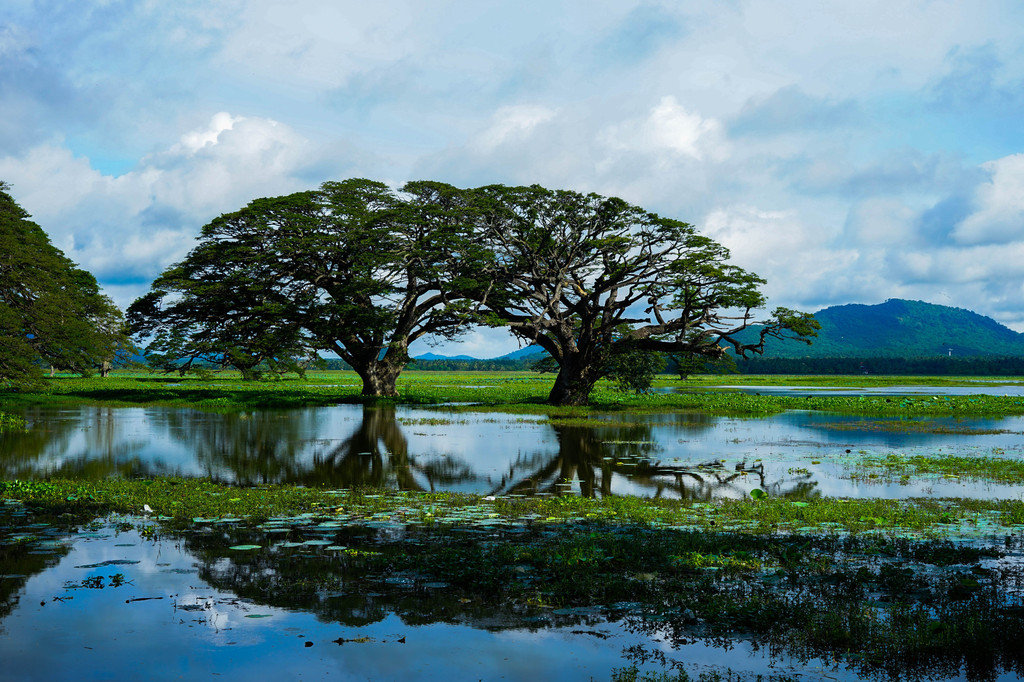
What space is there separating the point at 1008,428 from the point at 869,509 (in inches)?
918

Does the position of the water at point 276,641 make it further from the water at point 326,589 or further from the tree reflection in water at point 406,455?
the tree reflection in water at point 406,455

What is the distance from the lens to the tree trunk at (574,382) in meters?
40.8

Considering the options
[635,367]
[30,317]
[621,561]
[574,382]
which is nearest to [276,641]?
[621,561]

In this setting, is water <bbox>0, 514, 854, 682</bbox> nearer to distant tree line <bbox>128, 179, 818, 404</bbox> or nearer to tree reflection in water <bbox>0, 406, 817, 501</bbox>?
tree reflection in water <bbox>0, 406, 817, 501</bbox>

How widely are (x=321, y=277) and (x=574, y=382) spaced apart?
1602 centimetres

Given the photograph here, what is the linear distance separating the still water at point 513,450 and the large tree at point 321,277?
27.6ft

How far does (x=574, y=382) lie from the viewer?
4069 cm

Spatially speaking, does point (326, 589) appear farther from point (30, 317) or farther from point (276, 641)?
point (30, 317)

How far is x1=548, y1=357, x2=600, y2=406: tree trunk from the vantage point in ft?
134

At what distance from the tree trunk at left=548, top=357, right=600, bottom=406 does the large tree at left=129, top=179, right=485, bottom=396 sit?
633 centimetres

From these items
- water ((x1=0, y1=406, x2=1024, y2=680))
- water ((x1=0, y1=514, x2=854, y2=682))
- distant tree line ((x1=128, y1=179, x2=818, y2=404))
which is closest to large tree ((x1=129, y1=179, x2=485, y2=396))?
distant tree line ((x1=128, y1=179, x2=818, y2=404))

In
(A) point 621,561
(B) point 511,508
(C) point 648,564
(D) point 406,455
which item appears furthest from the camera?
(D) point 406,455

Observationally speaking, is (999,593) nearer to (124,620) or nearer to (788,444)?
(124,620)

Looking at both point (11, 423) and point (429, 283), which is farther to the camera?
point (429, 283)
